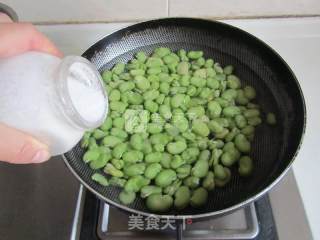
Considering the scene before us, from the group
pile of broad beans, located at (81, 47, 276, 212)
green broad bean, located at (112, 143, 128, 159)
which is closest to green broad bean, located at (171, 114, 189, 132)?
pile of broad beans, located at (81, 47, 276, 212)

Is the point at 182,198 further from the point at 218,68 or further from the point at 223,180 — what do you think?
the point at 218,68

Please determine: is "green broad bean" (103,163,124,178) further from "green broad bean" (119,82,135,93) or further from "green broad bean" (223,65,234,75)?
"green broad bean" (223,65,234,75)

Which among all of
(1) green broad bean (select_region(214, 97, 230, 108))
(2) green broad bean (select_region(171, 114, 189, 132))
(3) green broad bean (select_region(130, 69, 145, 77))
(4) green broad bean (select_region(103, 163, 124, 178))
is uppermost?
(3) green broad bean (select_region(130, 69, 145, 77))

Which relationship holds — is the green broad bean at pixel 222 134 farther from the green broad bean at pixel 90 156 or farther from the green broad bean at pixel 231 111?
the green broad bean at pixel 90 156

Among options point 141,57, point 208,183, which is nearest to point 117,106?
point 141,57

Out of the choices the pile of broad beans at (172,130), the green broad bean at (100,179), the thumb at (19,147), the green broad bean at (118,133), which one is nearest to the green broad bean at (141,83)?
the pile of broad beans at (172,130)

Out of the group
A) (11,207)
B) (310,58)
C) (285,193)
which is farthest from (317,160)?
(11,207)

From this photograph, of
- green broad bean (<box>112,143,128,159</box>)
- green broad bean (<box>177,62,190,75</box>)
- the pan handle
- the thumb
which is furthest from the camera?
green broad bean (<box>177,62,190,75</box>)
